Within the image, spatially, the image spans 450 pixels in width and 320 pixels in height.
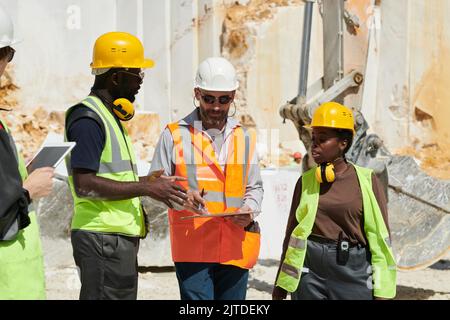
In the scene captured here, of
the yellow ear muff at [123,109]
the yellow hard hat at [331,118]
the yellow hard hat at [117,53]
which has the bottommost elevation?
the yellow hard hat at [331,118]

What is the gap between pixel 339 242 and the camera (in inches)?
158

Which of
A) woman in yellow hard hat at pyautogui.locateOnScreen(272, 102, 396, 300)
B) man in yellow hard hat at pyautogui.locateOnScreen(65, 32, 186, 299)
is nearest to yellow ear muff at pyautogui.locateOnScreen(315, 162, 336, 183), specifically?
woman in yellow hard hat at pyautogui.locateOnScreen(272, 102, 396, 300)

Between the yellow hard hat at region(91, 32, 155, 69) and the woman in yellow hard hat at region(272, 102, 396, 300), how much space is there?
1.04 meters

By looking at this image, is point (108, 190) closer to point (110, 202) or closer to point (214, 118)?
point (110, 202)

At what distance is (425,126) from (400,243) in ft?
→ 31.1

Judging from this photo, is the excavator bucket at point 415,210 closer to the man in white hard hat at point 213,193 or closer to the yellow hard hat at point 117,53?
the man in white hard hat at point 213,193

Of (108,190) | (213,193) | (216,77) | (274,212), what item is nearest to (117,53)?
(216,77)

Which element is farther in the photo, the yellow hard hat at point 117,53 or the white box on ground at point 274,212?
the white box on ground at point 274,212

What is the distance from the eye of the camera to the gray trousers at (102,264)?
148 inches

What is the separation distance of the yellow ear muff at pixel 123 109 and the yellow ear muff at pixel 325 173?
38.3 inches

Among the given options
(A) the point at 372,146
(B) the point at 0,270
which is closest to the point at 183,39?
(A) the point at 372,146

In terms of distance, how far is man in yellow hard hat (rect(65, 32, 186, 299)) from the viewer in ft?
12.2

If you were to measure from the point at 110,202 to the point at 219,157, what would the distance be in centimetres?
62

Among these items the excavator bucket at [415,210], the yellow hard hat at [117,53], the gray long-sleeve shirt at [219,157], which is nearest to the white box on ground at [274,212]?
the excavator bucket at [415,210]
